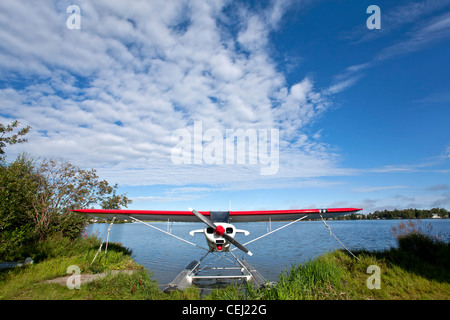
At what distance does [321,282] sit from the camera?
5453 mm

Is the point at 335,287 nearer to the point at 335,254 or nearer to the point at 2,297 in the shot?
the point at 335,254

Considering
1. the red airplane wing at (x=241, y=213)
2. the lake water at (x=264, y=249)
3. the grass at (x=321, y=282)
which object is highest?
the red airplane wing at (x=241, y=213)

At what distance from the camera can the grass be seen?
5000 millimetres

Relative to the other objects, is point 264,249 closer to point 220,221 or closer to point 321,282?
point 220,221

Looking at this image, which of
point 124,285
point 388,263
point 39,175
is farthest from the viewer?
point 39,175

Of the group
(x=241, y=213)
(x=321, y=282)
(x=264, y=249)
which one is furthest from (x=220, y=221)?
(x=264, y=249)

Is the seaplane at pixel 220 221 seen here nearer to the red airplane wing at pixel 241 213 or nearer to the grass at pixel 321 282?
the red airplane wing at pixel 241 213

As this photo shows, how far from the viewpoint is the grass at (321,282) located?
197 inches

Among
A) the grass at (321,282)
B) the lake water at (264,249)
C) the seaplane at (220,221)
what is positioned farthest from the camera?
the lake water at (264,249)

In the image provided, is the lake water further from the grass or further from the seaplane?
the grass

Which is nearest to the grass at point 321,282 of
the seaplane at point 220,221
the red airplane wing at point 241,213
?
the seaplane at point 220,221
